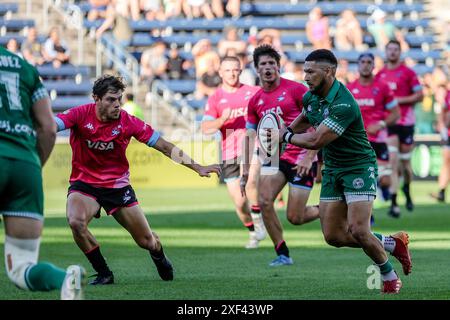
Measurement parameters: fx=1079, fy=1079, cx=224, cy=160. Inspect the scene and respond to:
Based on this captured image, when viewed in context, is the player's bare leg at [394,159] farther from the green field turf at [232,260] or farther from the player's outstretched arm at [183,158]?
the player's outstretched arm at [183,158]

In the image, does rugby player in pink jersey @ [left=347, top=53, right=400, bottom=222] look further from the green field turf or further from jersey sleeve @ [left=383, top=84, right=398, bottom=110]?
the green field turf

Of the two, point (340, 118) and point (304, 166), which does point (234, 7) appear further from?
point (340, 118)

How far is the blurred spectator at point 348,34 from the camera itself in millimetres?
32594

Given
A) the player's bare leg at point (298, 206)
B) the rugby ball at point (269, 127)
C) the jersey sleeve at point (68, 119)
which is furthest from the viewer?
the player's bare leg at point (298, 206)

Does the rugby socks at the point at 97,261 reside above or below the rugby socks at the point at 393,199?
above

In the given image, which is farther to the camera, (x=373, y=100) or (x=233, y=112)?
(x=373, y=100)

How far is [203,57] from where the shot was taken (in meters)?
30.3

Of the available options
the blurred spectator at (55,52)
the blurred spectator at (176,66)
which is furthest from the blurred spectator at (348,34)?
the blurred spectator at (55,52)

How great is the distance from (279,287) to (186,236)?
6.05m

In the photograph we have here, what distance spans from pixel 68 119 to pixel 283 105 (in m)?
3.22

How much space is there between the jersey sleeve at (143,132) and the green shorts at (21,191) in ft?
10.9

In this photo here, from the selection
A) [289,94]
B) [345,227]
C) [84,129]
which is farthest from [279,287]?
[289,94]

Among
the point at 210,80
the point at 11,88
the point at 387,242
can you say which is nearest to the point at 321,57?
the point at 387,242

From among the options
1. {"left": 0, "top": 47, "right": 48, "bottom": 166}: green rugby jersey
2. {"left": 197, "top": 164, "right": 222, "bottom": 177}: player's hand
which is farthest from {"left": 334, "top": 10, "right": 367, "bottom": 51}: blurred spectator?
{"left": 0, "top": 47, "right": 48, "bottom": 166}: green rugby jersey
